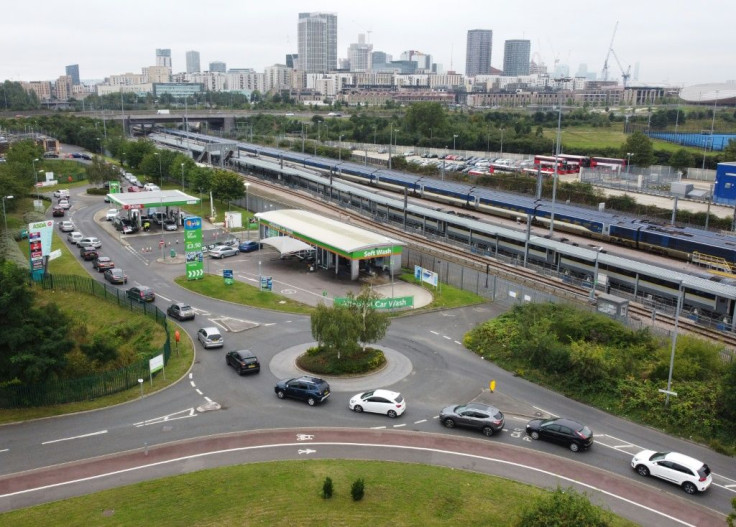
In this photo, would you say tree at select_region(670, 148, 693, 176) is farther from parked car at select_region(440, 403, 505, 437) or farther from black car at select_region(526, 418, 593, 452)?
parked car at select_region(440, 403, 505, 437)

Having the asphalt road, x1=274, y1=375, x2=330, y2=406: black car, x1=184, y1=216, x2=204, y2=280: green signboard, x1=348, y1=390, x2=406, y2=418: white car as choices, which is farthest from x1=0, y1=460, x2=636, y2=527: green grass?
x1=184, y1=216, x2=204, y2=280: green signboard

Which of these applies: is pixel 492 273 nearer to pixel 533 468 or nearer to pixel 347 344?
pixel 347 344

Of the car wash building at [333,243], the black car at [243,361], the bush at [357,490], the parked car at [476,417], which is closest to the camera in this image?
the bush at [357,490]

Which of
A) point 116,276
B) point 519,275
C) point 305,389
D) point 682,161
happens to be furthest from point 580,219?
point 682,161

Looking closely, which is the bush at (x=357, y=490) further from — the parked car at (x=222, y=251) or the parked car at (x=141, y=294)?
the parked car at (x=222, y=251)

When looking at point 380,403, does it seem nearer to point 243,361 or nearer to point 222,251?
point 243,361

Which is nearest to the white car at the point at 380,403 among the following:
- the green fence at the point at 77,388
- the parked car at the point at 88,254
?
the green fence at the point at 77,388
